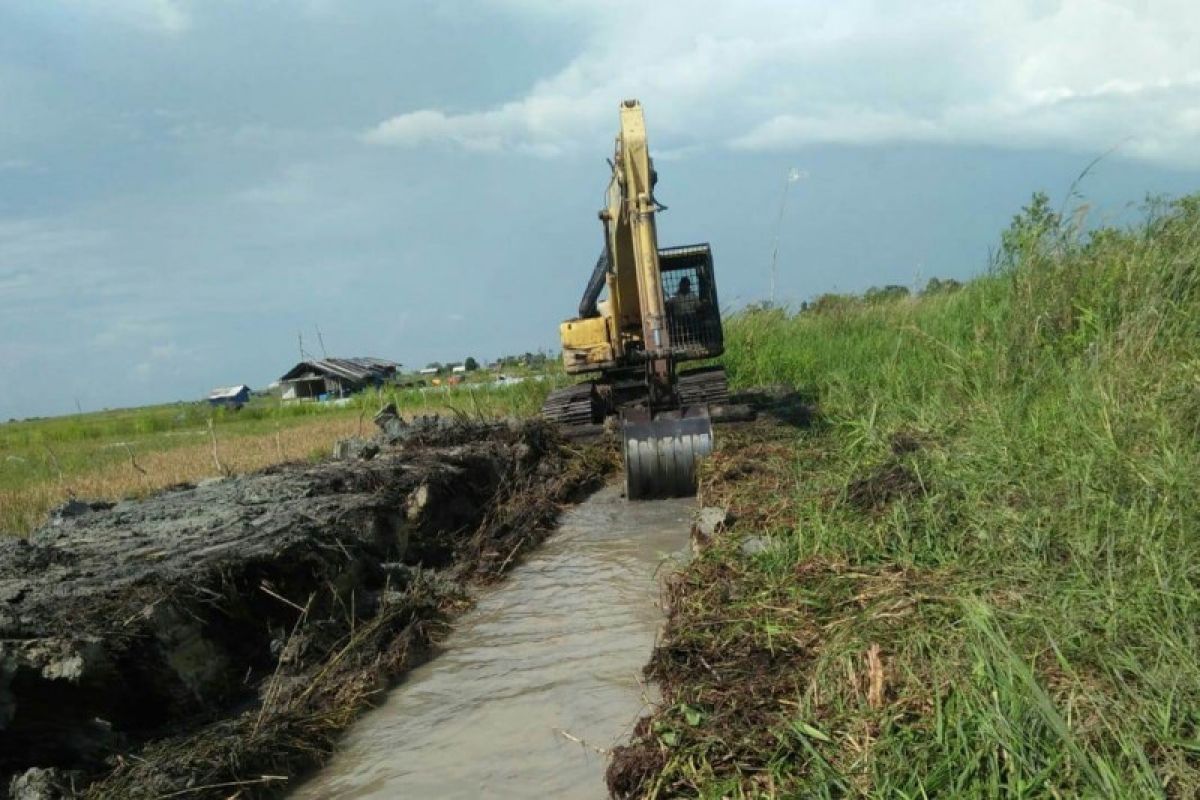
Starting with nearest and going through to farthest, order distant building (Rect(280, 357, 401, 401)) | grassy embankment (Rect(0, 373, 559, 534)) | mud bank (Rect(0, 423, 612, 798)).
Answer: mud bank (Rect(0, 423, 612, 798)) → grassy embankment (Rect(0, 373, 559, 534)) → distant building (Rect(280, 357, 401, 401))

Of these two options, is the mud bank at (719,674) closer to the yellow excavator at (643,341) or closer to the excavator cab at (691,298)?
the yellow excavator at (643,341)

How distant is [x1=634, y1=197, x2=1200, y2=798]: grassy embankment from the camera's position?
3145mm

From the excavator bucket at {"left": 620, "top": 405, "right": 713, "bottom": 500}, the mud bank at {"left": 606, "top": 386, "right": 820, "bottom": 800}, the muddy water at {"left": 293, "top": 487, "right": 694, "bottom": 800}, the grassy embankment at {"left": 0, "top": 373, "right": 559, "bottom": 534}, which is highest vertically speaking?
the grassy embankment at {"left": 0, "top": 373, "right": 559, "bottom": 534}

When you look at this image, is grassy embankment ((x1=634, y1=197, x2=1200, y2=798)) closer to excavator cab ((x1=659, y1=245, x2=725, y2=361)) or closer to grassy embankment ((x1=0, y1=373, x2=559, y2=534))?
excavator cab ((x1=659, y1=245, x2=725, y2=361))

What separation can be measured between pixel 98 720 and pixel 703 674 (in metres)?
2.89

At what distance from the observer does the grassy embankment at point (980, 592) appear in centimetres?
314

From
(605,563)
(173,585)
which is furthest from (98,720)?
(605,563)

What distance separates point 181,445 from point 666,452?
15788 mm

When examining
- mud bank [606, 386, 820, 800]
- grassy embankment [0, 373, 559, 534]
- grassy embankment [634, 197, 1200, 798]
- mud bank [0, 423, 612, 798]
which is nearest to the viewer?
grassy embankment [634, 197, 1200, 798]

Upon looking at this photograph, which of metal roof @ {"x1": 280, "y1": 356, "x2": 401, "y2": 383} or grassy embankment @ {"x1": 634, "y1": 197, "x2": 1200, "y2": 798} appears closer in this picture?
grassy embankment @ {"x1": 634, "y1": 197, "x2": 1200, "y2": 798}

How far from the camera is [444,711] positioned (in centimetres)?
539

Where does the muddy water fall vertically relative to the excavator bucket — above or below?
below

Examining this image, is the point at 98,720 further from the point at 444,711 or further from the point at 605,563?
the point at 605,563

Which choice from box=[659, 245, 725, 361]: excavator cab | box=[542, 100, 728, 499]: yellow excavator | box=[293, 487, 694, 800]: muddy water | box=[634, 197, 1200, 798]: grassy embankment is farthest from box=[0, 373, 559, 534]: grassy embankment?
box=[634, 197, 1200, 798]: grassy embankment
